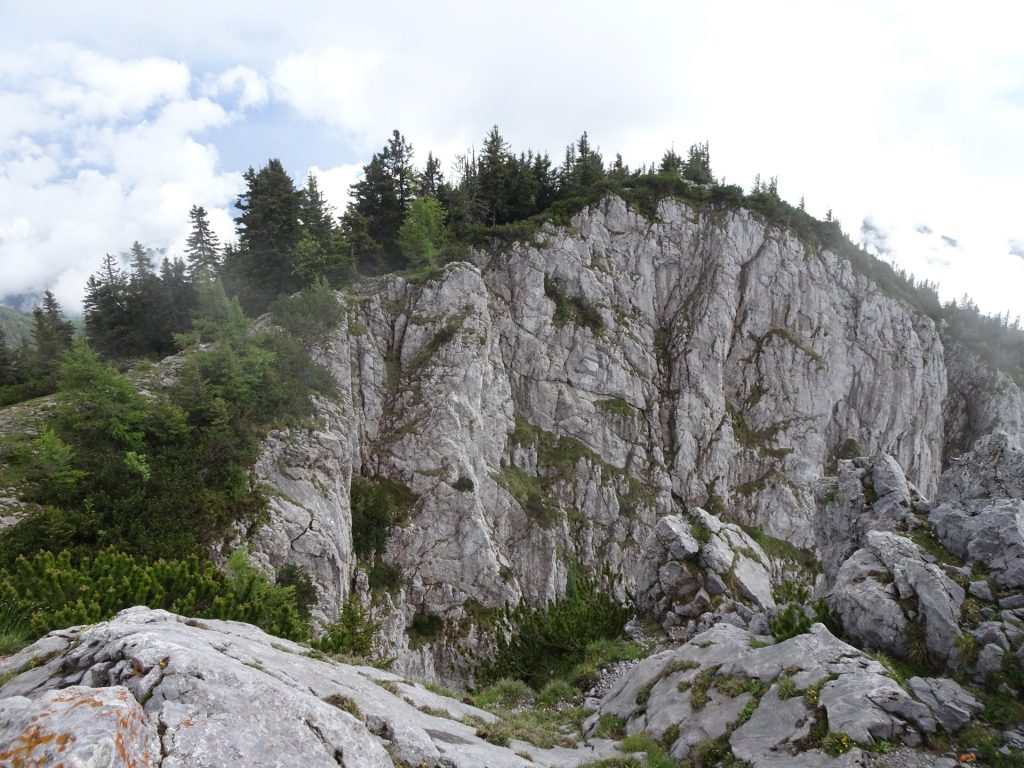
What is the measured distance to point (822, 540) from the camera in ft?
64.0

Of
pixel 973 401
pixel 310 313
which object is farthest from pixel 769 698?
pixel 973 401

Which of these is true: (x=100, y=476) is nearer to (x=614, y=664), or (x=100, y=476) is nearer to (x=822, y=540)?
(x=614, y=664)

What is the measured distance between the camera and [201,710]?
19.0 ft

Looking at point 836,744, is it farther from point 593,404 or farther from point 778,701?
point 593,404

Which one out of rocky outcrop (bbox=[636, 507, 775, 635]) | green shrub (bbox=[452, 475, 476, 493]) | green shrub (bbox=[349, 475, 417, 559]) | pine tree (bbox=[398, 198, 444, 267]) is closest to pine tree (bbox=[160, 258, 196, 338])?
pine tree (bbox=[398, 198, 444, 267])

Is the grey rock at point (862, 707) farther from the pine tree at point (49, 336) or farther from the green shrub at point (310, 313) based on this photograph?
the pine tree at point (49, 336)

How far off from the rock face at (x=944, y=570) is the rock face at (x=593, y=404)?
22355mm

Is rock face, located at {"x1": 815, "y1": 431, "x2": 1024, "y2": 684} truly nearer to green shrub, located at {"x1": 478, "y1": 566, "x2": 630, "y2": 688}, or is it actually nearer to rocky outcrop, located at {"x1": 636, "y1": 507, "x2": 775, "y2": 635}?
rocky outcrop, located at {"x1": 636, "y1": 507, "x2": 775, "y2": 635}

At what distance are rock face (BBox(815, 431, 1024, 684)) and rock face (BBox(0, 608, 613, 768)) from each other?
7.96 m

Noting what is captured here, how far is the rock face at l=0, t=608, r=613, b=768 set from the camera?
4574 mm

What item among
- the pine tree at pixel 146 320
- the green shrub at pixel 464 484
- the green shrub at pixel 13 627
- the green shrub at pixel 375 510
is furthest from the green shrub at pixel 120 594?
the pine tree at pixel 146 320

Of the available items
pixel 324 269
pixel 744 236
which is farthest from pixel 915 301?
pixel 324 269

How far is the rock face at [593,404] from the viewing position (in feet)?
117

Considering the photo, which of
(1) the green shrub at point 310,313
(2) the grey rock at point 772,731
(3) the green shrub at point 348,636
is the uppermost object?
(1) the green shrub at point 310,313
